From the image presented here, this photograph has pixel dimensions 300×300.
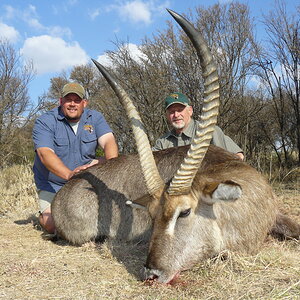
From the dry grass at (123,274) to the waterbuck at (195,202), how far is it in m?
0.20

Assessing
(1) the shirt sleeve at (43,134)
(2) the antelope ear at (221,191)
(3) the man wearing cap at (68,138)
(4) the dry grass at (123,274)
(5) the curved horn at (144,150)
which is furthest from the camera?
(3) the man wearing cap at (68,138)

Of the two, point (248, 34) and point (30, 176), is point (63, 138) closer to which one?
point (30, 176)

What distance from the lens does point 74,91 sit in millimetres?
6883

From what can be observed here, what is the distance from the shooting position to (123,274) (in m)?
4.08

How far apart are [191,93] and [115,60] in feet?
11.9

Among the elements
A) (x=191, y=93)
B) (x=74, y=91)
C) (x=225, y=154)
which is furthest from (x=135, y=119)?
(x=191, y=93)

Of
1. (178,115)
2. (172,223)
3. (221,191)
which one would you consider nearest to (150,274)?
(172,223)

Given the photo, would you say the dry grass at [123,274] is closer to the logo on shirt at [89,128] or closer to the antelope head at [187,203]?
the antelope head at [187,203]

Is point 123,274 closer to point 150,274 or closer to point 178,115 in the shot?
point 150,274

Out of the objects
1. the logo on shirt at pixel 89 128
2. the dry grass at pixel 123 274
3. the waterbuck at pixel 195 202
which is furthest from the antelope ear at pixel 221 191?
the logo on shirt at pixel 89 128

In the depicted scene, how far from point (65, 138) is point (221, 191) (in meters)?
3.85

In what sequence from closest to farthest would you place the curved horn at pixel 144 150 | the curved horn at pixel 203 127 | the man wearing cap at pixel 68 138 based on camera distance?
the curved horn at pixel 203 127, the curved horn at pixel 144 150, the man wearing cap at pixel 68 138

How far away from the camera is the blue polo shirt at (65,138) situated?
679 centimetres

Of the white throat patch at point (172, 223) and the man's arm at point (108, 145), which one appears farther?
the man's arm at point (108, 145)
